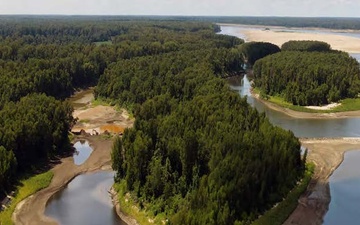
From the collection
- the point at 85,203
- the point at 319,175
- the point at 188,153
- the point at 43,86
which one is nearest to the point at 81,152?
the point at 85,203

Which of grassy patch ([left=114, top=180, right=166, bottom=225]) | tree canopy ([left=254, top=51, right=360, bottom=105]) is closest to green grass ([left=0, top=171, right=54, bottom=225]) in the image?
grassy patch ([left=114, top=180, right=166, bottom=225])

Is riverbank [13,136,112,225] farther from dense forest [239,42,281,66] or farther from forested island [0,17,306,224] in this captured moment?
dense forest [239,42,281,66]

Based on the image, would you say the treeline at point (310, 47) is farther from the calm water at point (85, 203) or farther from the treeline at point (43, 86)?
the calm water at point (85, 203)

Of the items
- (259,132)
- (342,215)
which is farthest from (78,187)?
(342,215)

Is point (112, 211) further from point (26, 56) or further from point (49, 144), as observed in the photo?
point (26, 56)

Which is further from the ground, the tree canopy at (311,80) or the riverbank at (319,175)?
the tree canopy at (311,80)

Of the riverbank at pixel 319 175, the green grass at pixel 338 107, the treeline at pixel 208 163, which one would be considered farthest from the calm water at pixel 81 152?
the green grass at pixel 338 107

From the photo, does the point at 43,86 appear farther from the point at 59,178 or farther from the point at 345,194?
the point at 345,194
